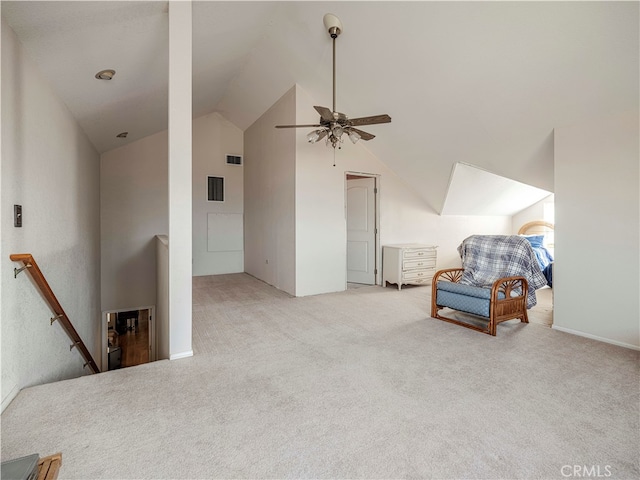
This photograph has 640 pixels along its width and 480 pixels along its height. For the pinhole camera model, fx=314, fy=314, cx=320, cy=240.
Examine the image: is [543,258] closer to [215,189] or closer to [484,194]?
[484,194]

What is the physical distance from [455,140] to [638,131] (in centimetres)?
183

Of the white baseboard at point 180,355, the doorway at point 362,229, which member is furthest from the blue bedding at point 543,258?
the white baseboard at point 180,355

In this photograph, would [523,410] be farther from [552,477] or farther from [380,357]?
[380,357]

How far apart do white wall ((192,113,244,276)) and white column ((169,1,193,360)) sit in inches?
167

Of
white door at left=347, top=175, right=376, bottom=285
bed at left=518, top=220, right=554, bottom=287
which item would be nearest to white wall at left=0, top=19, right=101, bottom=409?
white door at left=347, top=175, right=376, bottom=285

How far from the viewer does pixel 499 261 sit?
3.93 m

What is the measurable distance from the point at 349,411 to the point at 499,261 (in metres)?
2.98

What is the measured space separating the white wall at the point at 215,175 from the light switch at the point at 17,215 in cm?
465

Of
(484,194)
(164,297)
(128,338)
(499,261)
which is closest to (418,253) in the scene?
(484,194)

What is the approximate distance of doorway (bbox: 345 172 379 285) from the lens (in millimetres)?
5836

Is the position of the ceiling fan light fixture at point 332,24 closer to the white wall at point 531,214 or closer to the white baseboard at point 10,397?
the white baseboard at point 10,397

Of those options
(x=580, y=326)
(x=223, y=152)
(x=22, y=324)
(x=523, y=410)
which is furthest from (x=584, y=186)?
(x=223, y=152)

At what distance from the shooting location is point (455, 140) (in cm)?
433

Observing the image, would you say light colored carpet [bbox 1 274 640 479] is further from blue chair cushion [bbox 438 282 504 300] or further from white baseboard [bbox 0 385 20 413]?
blue chair cushion [bbox 438 282 504 300]
